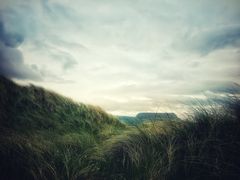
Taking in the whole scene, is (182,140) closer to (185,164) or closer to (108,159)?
(185,164)

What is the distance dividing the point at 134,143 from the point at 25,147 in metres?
1.44

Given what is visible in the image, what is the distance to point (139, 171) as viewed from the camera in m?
2.94

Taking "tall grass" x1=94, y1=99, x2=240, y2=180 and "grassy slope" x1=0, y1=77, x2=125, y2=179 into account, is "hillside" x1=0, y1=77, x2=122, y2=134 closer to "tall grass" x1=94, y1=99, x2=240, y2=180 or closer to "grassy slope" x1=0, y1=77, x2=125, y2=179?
"grassy slope" x1=0, y1=77, x2=125, y2=179

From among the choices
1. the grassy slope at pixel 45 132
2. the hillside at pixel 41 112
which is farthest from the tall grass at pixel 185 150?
the hillside at pixel 41 112

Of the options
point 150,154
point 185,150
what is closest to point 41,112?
point 150,154

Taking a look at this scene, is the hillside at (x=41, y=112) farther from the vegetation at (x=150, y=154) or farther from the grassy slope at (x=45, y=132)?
the vegetation at (x=150, y=154)

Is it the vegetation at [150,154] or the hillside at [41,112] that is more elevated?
the hillside at [41,112]

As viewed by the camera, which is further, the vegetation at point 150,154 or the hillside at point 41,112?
the hillside at point 41,112

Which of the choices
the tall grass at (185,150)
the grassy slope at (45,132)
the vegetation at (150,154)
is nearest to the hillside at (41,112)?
the grassy slope at (45,132)

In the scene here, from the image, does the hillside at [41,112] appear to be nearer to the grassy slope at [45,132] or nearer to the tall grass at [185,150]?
the grassy slope at [45,132]

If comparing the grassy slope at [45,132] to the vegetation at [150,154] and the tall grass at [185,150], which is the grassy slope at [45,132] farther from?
the tall grass at [185,150]

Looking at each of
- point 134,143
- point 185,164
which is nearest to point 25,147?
point 134,143

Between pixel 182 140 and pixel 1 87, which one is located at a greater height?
pixel 1 87

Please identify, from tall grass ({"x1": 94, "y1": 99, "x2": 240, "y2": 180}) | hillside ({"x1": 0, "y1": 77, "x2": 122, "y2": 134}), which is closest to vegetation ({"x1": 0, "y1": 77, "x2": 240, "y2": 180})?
tall grass ({"x1": 94, "y1": 99, "x2": 240, "y2": 180})
